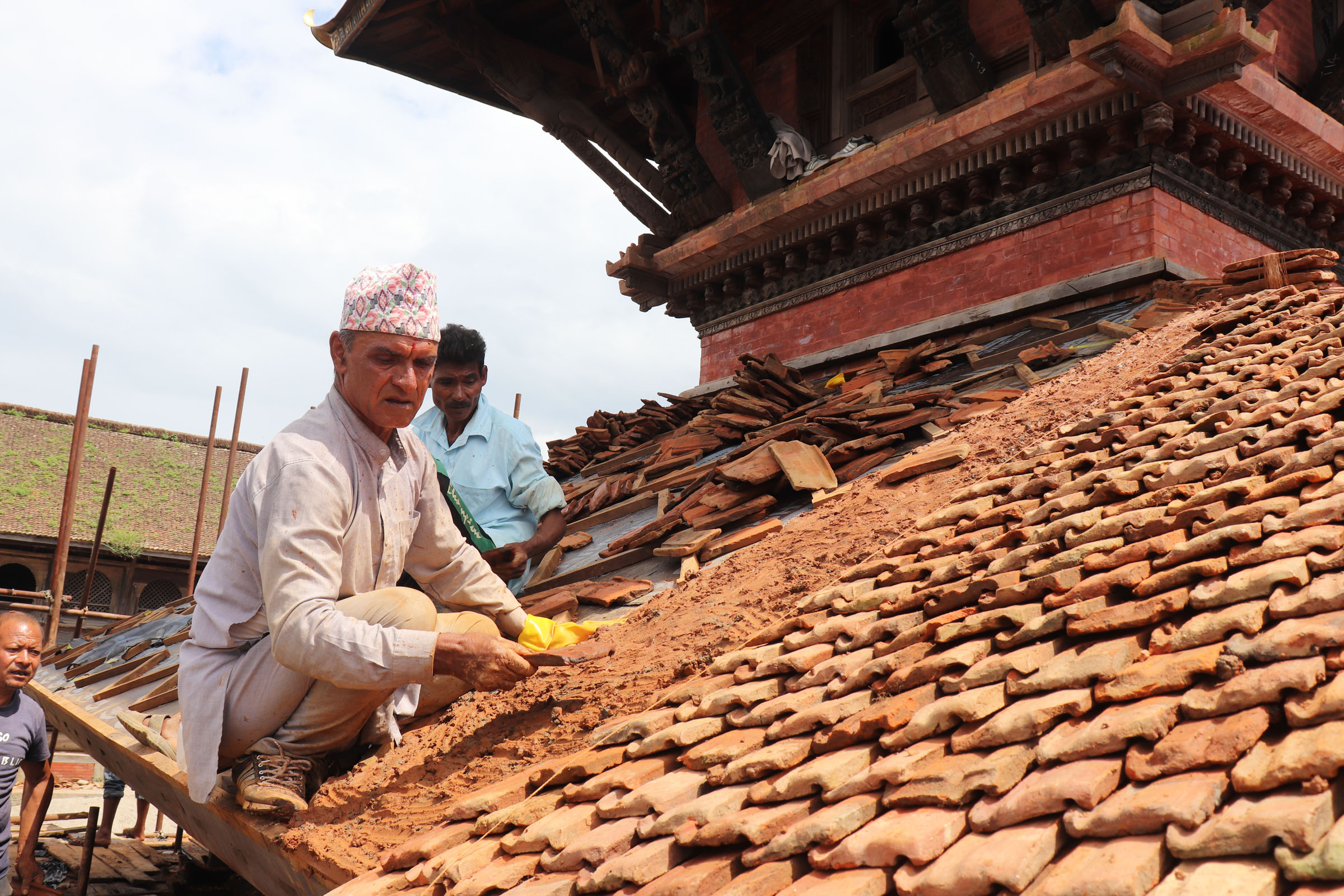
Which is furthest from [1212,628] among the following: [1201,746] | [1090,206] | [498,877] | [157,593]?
[157,593]

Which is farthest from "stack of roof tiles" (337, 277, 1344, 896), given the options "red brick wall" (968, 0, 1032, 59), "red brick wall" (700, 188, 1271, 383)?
"red brick wall" (968, 0, 1032, 59)

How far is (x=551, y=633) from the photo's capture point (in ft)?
11.3

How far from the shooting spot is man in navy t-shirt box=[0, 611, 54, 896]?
4.90 meters

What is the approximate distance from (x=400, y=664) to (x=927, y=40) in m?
6.44

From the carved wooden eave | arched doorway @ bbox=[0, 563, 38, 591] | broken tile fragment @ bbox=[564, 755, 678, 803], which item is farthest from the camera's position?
arched doorway @ bbox=[0, 563, 38, 591]

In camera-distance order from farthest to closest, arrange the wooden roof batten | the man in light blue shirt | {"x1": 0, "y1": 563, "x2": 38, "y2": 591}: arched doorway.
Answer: {"x1": 0, "y1": 563, "x2": 38, "y2": 591}: arched doorway < the wooden roof batten < the man in light blue shirt

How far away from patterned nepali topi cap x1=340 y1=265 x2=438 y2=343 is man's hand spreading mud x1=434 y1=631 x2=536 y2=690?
2.91 feet

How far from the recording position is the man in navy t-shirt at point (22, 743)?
490cm

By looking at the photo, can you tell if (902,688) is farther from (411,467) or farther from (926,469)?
(926,469)

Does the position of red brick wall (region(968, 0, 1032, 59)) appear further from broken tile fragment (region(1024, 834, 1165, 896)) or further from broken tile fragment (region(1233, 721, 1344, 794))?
broken tile fragment (region(1024, 834, 1165, 896))

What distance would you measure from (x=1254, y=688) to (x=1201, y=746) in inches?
5.8

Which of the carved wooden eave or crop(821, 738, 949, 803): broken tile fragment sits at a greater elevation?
the carved wooden eave

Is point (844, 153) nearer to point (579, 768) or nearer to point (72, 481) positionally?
point (579, 768)

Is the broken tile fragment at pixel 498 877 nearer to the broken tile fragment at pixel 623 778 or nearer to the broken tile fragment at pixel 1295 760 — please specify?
the broken tile fragment at pixel 623 778
